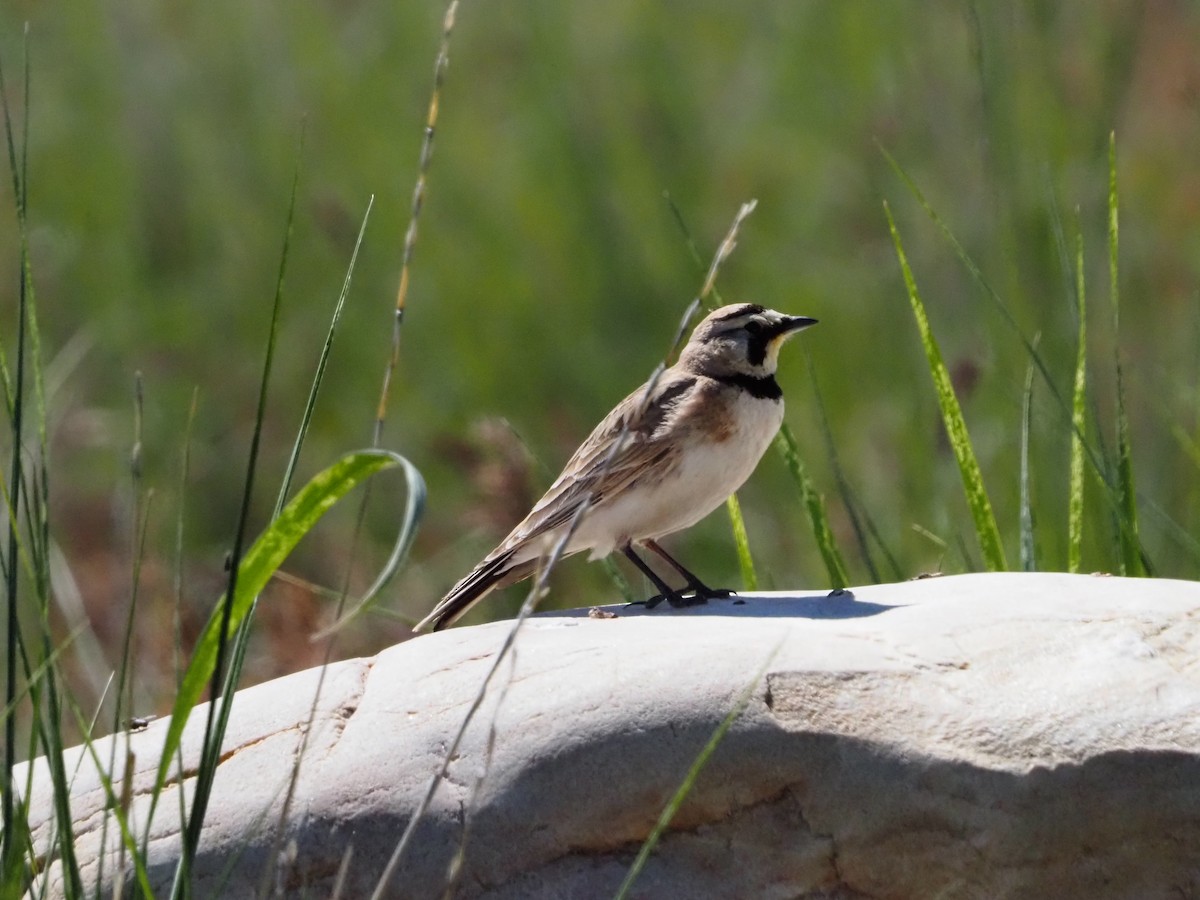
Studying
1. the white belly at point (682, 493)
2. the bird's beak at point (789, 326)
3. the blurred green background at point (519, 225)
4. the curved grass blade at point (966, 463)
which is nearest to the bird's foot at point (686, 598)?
the white belly at point (682, 493)

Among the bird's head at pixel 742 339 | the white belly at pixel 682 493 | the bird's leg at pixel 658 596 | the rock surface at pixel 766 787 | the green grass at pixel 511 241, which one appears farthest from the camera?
the green grass at pixel 511 241

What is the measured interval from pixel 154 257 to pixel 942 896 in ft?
24.1

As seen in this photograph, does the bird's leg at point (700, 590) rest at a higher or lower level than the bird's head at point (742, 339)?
lower

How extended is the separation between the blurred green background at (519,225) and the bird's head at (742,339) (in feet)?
6.76

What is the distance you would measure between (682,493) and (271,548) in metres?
2.28

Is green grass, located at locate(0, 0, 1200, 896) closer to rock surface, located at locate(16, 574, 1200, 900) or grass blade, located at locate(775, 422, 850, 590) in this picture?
grass blade, located at locate(775, 422, 850, 590)

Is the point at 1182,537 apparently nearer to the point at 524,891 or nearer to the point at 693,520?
the point at 693,520

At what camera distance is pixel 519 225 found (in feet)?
28.5

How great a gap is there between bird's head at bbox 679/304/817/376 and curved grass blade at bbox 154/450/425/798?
2.56m

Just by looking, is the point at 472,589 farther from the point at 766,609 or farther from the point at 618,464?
the point at 766,609

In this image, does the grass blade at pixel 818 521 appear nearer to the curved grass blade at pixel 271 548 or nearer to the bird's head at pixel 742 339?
the bird's head at pixel 742 339

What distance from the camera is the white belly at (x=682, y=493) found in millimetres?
4555

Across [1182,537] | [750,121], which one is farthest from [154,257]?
[1182,537]

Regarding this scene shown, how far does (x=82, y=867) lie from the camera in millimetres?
3055
